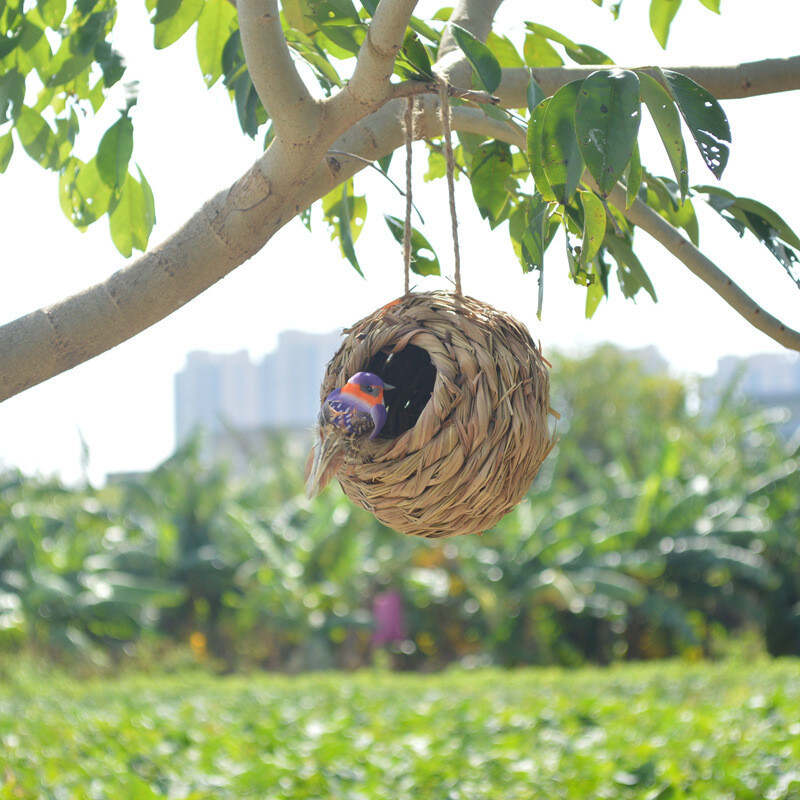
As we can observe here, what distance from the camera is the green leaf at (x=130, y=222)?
2.52 meters

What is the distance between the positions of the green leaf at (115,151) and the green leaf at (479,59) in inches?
34.5

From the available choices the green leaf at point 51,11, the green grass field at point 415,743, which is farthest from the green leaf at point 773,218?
the green grass field at point 415,743

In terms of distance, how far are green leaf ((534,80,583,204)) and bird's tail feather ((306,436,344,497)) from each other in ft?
1.88

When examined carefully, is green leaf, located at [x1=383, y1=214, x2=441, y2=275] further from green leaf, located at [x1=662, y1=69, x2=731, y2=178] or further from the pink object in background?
the pink object in background

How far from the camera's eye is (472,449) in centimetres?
179

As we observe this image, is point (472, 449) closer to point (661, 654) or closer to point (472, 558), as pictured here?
point (472, 558)

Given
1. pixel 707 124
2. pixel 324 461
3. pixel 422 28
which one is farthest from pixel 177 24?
pixel 707 124

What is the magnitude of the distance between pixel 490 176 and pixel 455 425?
33.4 inches

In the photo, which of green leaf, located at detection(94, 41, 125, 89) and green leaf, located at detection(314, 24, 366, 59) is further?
green leaf, located at detection(94, 41, 125, 89)

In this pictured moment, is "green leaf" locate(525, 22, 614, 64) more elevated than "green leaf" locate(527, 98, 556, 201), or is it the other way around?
"green leaf" locate(525, 22, 614, 64)

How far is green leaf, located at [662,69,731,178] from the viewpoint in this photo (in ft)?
4.86

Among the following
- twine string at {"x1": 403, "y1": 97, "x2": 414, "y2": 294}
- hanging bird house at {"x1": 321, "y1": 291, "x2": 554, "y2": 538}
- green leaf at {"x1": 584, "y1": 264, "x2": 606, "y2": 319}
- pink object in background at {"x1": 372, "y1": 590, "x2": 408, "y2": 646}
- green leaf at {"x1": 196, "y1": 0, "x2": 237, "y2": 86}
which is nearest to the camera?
hanging bird house at {"x1": 321, "y1": 291, "x2": 554, "y2": 538}

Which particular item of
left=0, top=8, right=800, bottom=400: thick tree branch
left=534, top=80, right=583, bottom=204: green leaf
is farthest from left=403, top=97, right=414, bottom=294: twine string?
left=534, top=80, right=583, bottom=204: green leaf

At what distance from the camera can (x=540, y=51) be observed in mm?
2602
